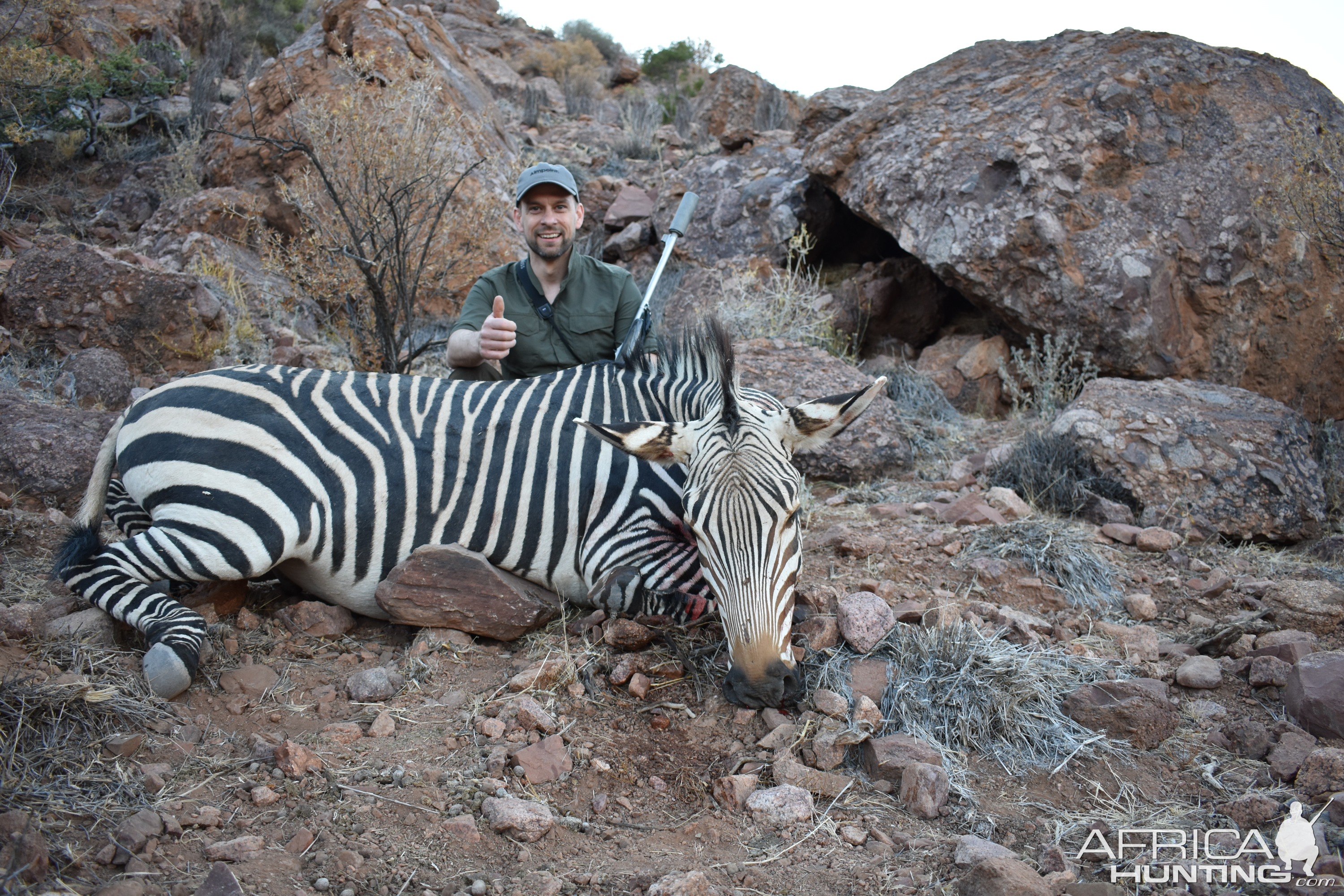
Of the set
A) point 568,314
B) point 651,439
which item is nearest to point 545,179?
point 568,314

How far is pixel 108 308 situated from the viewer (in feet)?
19.2

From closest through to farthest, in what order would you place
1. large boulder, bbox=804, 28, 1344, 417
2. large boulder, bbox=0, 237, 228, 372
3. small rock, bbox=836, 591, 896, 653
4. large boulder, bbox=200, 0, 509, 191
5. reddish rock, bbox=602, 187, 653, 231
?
small rock, bbox=836, 591, 896, 653, large boulder, bbox=0, 237, 228, 372, large boulder, bbox=804, 28, 1344, 417, large boulder, bbox=200, 0, 509, 191, reddish rock, bbox=602, 187, 653, 231

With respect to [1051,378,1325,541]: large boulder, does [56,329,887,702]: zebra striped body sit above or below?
below

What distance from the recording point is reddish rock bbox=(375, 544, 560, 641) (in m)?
3.12

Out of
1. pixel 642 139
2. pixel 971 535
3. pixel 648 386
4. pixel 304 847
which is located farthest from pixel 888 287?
pixel 642 139

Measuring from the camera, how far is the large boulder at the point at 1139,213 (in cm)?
620

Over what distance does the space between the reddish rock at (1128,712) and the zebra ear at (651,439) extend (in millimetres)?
1643

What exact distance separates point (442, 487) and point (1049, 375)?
5.08 meters

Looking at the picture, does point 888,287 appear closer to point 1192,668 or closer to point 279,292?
point 1192,668

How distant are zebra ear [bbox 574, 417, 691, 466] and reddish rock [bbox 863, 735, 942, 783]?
1195mm

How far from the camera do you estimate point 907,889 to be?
6.50 feet

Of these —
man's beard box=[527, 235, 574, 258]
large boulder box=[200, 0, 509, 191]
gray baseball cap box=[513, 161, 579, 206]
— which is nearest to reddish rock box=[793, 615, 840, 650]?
man's beard box=[527, 235, 574, 258]

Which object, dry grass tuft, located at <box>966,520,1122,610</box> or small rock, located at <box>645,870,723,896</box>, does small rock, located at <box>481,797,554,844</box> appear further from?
dry grass tuft, located at <box>966,520,1122,610</box>

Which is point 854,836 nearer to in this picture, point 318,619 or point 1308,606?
point 318,619
